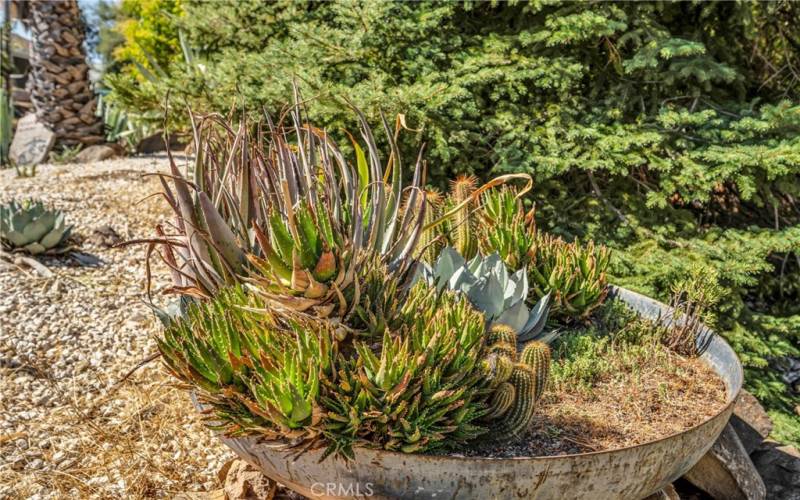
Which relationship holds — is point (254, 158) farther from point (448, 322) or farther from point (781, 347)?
point (781, 347)

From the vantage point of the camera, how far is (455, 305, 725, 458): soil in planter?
1.89 meters

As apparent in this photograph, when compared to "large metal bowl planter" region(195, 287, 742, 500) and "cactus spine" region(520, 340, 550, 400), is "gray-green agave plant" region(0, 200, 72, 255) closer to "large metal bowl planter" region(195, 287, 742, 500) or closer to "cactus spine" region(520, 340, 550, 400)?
"large metal bowl planter" region(195, 287, 742, 500)

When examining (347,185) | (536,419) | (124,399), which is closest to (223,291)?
(347,185)

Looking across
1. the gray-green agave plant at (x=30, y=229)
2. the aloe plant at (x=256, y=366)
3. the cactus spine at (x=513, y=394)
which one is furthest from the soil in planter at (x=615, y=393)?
the gray-green agave plant at (x=30, y=229)

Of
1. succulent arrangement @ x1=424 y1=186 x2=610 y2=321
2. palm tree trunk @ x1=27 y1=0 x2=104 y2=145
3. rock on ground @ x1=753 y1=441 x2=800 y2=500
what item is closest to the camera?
succulent arrangement @ x1=424 y1=186 x2=610 y2=321

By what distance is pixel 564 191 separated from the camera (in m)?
4.04

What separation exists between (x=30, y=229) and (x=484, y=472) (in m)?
3.59

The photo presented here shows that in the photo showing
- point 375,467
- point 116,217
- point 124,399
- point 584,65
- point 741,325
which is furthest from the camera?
point 116,217

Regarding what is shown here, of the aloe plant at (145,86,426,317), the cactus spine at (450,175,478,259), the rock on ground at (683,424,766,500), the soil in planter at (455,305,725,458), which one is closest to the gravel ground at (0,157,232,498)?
the aloe plant at (145,86,426,317)

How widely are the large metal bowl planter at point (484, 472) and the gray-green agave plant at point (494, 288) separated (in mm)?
639

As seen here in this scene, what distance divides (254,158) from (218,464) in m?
1.25

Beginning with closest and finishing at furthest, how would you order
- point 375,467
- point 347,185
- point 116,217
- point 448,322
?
point 375,467
point 448,322
point 347,185
point 116,217

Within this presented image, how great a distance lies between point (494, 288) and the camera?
2.18m

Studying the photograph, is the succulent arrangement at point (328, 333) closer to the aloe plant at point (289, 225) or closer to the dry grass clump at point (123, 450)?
the aloe plant at point (289, 225)
